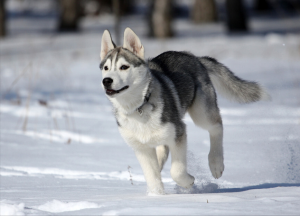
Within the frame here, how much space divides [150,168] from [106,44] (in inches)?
47.7

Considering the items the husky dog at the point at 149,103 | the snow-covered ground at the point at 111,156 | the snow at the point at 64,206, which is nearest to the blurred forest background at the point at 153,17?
the snow-covered ground at the point at 111,156

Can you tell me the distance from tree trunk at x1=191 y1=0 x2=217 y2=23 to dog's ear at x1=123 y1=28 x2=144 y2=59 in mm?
18350

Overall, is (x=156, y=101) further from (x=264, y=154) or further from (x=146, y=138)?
(x=264, y=154)

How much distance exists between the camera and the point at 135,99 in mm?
3619

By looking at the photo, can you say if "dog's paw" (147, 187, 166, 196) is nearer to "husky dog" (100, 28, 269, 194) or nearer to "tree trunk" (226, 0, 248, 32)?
"husky dog" (100, 28, 269, 194)

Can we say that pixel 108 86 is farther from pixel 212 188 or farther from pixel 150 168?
pixel 212 188

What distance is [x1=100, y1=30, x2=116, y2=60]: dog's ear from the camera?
3.91 m

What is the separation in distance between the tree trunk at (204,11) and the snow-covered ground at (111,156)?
11248 millimetres

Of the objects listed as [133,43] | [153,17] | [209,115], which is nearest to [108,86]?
[133,43]

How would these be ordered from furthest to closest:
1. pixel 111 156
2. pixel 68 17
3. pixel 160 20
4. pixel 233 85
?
pixel 68 17 < pixel 160 20 < pixel 111 156 < pixel 233 85

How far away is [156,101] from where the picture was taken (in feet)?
12.1

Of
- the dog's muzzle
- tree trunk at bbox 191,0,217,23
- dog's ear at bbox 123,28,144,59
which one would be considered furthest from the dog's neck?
tree trunk at bbox 191,0,217,23

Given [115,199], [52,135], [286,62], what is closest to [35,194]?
[115,199]

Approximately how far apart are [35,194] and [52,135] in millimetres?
2430
